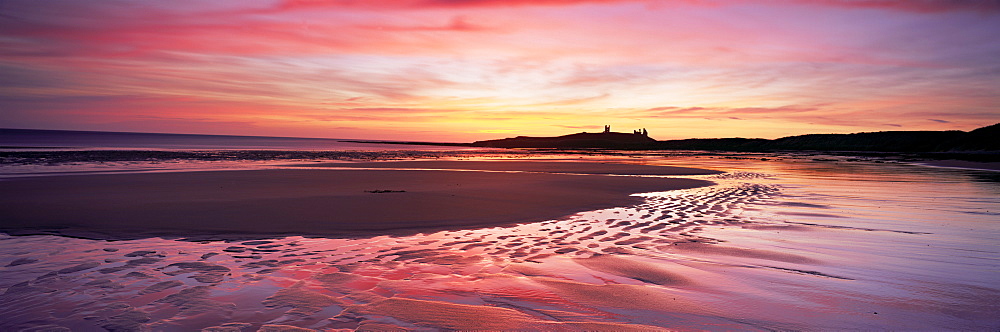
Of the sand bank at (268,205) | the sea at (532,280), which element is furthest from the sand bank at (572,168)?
the sea at (532,280)

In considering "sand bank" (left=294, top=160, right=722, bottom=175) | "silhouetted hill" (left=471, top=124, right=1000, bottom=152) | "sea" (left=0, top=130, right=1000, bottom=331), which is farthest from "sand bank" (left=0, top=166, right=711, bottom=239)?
"silhouetted hill" (left=471, top=124, right=1000, bottom=152)

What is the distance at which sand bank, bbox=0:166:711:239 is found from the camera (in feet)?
25.7

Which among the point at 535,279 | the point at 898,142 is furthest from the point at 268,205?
the point at 898,142

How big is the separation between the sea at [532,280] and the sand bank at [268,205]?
0.87 metres

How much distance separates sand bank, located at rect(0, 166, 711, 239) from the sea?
0.87 metres

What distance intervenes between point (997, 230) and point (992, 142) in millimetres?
63996

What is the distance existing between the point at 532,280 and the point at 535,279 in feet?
0.17

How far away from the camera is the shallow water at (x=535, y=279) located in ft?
12.4

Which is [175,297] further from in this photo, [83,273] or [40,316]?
[83,273]

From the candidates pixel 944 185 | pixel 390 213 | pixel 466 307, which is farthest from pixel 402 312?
pixel 944 185

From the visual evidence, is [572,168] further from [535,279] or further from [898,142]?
[898,142]

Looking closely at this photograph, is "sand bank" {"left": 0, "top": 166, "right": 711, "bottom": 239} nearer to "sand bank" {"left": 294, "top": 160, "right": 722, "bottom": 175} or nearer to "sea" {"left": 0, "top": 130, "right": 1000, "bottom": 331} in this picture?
"sea" {"left": 0, "top": 130, "right": 1000, "bottom": 331}

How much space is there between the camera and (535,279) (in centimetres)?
496

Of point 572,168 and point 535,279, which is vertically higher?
point 572,168
